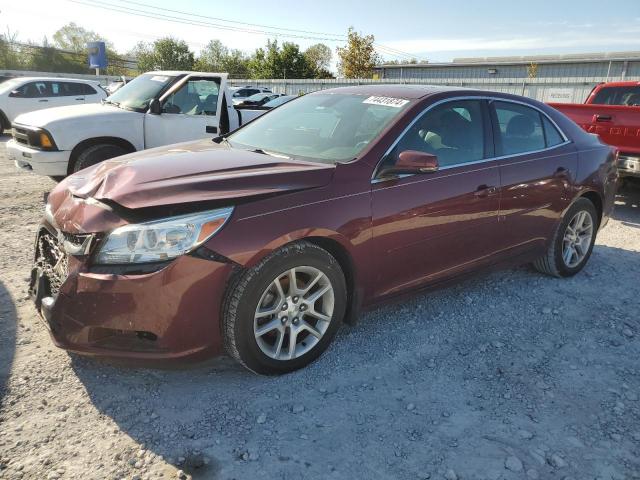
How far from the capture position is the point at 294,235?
8.88 feet

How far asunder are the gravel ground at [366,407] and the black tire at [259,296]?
0.13m

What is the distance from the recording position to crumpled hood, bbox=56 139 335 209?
103 inches

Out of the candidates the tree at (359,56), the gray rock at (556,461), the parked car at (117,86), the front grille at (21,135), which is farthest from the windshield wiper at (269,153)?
the tree at (359,56)

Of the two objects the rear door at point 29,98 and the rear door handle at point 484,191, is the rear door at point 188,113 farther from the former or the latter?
the rear door at point 29,98

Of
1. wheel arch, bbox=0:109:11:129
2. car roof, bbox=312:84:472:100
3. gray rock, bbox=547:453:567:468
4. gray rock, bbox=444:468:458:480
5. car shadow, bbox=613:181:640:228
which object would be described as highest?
car roof, bbox=312:84:472:100

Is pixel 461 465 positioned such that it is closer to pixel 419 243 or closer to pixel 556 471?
pixel 556 471

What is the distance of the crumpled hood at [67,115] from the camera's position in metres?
6.51

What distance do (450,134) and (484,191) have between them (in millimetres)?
480

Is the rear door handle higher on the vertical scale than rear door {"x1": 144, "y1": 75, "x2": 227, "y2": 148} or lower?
lower

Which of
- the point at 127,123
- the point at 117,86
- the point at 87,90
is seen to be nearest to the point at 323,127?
the point at 127,123

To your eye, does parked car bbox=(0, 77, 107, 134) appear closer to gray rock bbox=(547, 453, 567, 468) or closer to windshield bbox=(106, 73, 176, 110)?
windshield bbox=(106, 73, 176, 110)

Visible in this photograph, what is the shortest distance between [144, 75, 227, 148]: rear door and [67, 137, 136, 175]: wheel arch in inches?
10.3

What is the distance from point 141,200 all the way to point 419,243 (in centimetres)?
175

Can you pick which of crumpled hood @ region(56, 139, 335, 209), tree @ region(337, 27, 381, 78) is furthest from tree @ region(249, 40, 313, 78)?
crumpled hood @ region(56, 139, 335, 209)
